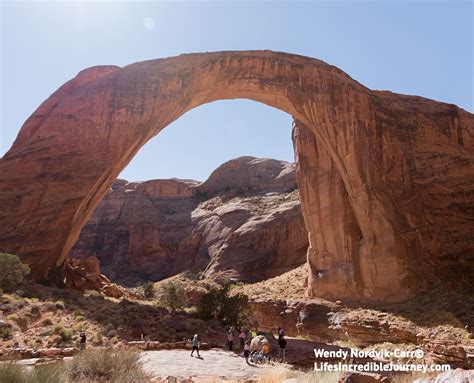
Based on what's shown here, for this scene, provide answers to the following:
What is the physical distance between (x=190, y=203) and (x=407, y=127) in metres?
37.1

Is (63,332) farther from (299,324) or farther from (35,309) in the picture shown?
(299,324)

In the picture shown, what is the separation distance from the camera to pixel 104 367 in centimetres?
635

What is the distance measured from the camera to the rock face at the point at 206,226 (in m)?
37.8

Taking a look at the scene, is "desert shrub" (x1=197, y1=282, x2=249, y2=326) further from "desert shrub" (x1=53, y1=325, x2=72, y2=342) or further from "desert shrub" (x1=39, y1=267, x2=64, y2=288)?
"desert shrub" (x1=39, y1=267, x2=64, y2=288)

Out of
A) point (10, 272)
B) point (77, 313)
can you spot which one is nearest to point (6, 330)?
point (77, 313)

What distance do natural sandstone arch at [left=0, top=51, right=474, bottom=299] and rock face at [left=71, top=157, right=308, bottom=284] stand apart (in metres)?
12.9

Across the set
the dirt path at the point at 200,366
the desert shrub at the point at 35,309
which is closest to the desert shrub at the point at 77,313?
the desert shrub at the point at 35,309

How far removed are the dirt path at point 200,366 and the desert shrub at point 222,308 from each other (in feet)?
19.0

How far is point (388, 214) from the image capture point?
21250mm

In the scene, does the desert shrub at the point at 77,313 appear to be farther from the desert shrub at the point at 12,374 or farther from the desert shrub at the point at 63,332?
the desert shrub at the point at 12,374

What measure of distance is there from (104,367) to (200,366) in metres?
3.00

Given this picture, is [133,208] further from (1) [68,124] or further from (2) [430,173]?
(2) [430,173]

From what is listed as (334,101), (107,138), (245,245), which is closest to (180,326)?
(107,138)

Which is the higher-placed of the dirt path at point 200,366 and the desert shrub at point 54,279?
the desert shrub at point 54,279
